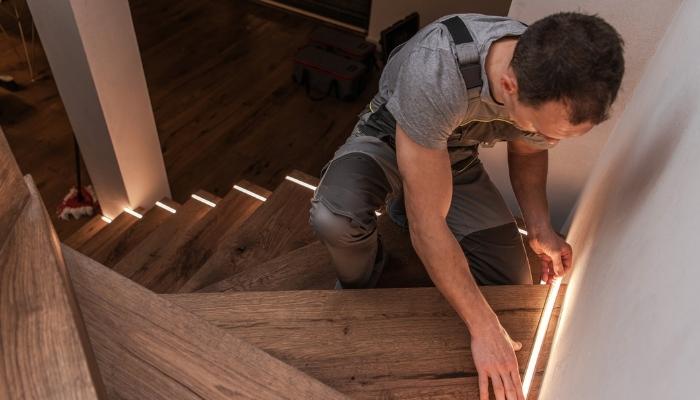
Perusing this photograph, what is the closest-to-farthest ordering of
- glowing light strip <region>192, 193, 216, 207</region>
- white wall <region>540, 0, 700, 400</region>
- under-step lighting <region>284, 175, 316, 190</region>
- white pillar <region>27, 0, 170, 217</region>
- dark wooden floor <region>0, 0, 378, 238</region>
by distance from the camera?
white wall <region>540, 0, 700, 400</region>
white pillar <region>27, 0, 170, 217</region>
under-step lighting <region>284, 175, 316, 190</region>
glowing light strip <region>192, 193, 216, 207</region>
dark wooden floor <region>0, 0, 378, 238</region>

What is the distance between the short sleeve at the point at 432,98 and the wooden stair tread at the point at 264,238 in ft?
3.10

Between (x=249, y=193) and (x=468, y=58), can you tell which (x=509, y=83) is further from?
(x=249, y=193)

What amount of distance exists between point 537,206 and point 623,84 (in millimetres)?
419

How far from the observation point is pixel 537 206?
160 centimetres

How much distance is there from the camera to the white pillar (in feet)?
7.28

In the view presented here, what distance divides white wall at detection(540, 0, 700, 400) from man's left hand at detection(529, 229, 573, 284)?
75mm

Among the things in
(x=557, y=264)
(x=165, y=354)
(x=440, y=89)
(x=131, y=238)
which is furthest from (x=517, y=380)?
(x=131, y=238)

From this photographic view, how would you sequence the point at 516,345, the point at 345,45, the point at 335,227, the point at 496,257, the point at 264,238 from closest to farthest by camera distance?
the point at 516,345 → the point at 335,227 → the point at 496,257 → the point at 264,238 → the point at 345,45

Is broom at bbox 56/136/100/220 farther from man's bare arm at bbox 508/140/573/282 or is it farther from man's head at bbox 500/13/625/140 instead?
man's head at bbox 500/13/625/140

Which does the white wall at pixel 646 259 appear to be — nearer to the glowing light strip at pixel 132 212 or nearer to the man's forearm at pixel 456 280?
the man's forearm at pixel 456 280

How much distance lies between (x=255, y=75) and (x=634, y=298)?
12.2 feet

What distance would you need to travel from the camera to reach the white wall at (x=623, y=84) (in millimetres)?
1458

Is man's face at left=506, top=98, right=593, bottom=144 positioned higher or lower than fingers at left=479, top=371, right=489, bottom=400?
higher

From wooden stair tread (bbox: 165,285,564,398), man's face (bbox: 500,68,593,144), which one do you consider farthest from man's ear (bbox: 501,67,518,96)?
wooden stair tread (bbox: 165,285,564,398)
